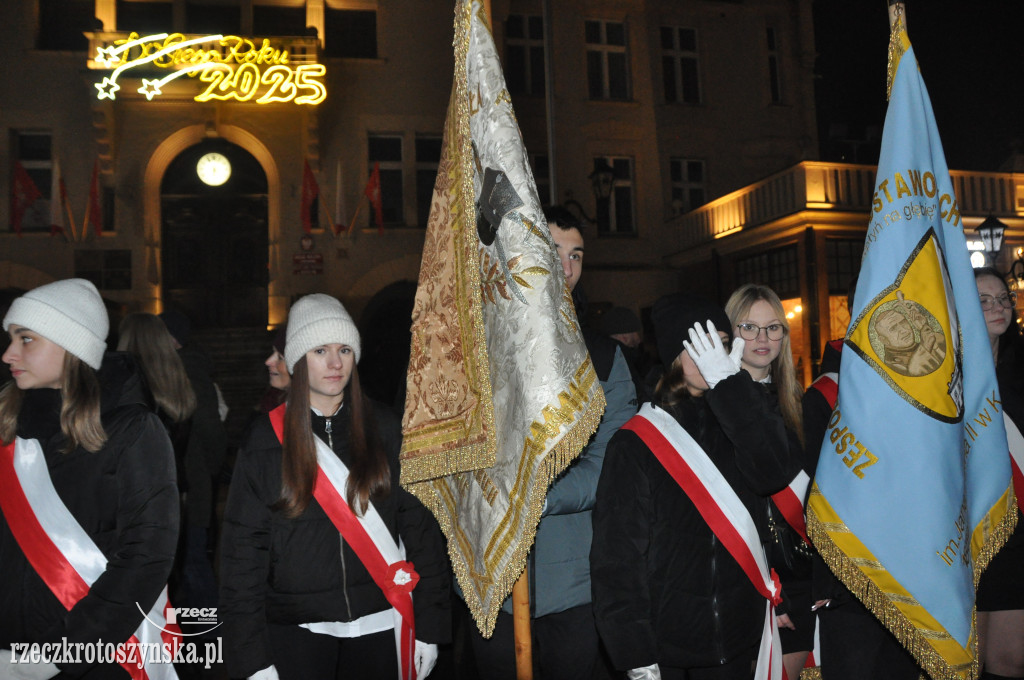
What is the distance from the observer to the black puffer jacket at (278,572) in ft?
8.61

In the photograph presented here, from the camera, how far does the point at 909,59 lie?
2.75 meters

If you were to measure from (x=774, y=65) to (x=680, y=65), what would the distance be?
259 cm

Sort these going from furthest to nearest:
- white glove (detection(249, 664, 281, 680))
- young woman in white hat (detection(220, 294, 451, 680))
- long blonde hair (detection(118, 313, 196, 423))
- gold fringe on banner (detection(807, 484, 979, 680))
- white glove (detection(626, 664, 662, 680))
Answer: long blonde hair (detection(118, 313, 196, 423)) → young woman in white hat (detection(220, 294, 451, 680)) → white glove (detection(249, 664, 281, 680)) → gold fringe on banner (detection(807, 484, 979, 680)) → white glove (detection(626, 664, 662, 680))

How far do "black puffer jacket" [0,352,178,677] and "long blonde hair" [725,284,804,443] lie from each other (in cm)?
226

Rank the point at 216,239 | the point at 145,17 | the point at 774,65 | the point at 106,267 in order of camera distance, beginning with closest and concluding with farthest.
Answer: the point at 106,267
the point at 145,17
the point at 216,239
the point at 774,65

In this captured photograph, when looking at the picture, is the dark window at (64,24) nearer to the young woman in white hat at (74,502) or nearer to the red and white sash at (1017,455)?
the young woman in white hat at (74,502)

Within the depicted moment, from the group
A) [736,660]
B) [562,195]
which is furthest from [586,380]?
[562,195]

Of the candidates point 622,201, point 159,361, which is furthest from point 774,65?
point 159,361

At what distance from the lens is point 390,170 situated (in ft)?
53.1

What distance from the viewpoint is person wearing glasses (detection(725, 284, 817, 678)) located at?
3004 mm

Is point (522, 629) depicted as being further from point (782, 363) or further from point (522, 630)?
point (782, 363)

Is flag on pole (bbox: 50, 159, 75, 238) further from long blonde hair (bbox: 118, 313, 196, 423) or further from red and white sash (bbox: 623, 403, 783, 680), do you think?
red and white sash (bbox: 623, 403, 783, 680)

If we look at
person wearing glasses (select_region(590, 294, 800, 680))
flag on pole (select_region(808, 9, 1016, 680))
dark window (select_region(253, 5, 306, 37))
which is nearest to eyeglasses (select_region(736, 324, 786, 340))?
flag on pole (select_region(808, 9, 1016, 680))

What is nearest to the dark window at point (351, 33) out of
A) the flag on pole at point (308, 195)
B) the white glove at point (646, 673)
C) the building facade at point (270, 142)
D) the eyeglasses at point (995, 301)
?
the building facade at point (270, 142)
